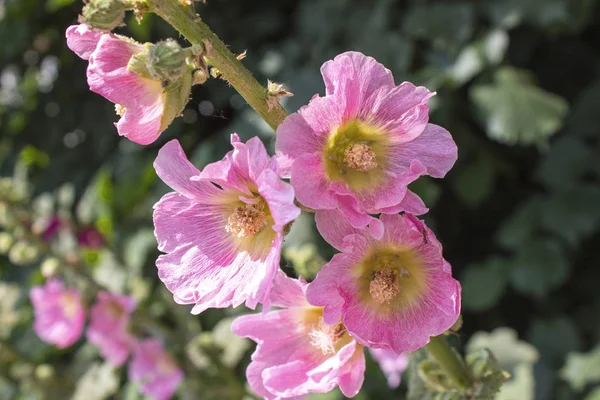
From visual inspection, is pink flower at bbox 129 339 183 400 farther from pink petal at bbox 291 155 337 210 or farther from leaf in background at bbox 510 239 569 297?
pink petal at bbox 291 155 337 210

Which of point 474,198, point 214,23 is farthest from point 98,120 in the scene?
point 474,198

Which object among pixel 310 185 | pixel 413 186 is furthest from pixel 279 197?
pixel 413 186

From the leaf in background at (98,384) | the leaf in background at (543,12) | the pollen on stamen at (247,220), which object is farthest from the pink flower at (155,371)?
the leaf in background at (543,12)

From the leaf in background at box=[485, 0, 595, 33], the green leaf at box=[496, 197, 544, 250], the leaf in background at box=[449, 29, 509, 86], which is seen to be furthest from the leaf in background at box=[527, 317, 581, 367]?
the leaf in background at box=[485, 0, 595, 33]

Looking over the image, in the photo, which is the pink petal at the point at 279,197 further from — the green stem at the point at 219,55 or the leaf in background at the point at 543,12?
the leaf in background at the point at 543,12

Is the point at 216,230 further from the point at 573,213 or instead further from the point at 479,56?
the point at 573,213
